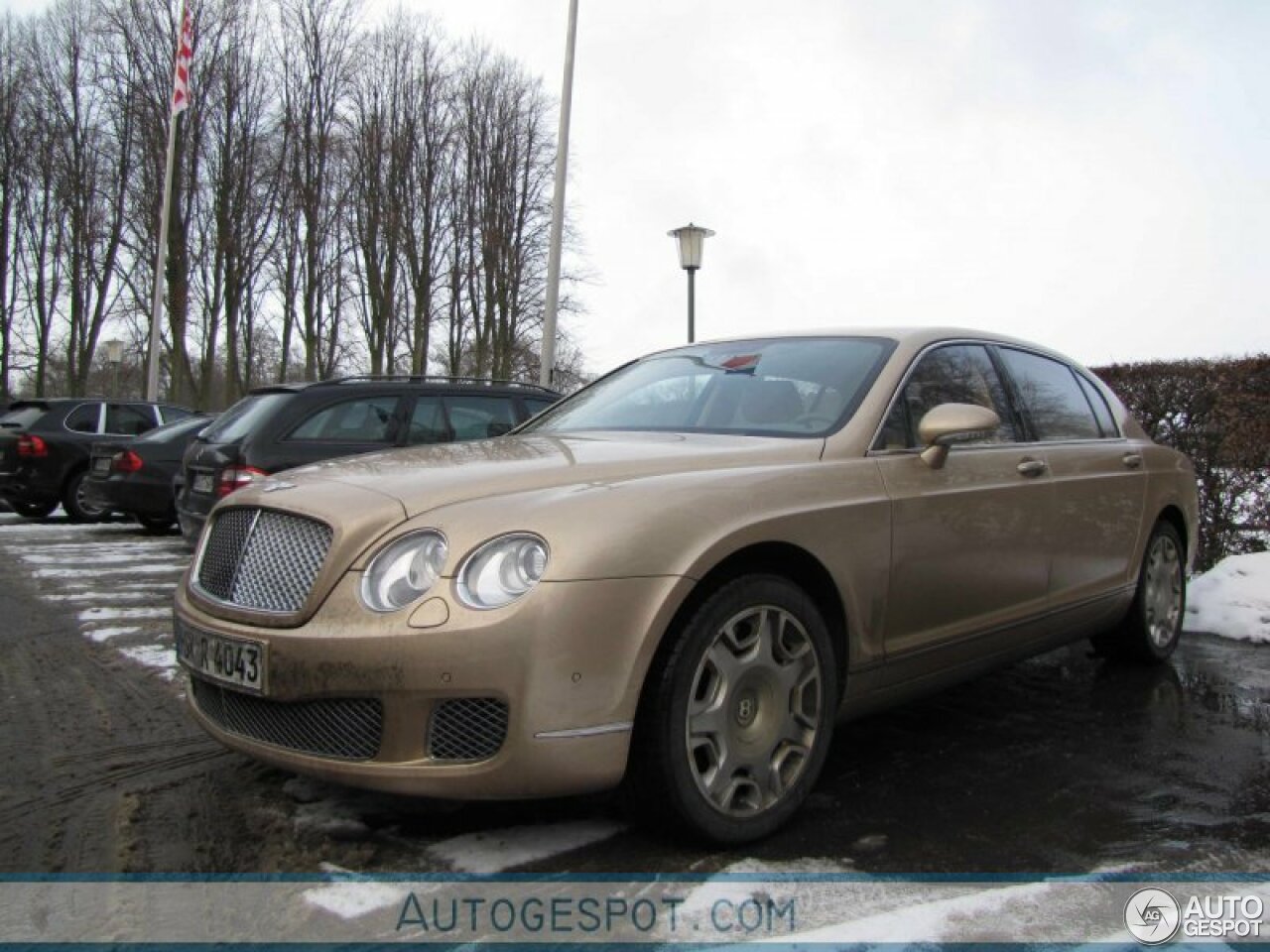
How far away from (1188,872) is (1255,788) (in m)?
0.86

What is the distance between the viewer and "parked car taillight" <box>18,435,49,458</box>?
12.0 meters

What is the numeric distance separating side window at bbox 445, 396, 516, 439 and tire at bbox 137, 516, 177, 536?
4.73 m

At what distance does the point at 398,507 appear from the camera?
262 cm

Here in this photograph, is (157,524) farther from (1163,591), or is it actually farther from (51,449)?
(1163,591)

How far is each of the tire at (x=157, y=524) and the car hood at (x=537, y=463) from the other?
28.5ft

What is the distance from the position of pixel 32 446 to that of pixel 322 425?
683cm

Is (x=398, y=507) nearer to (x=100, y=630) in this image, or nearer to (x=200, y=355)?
(x=100, y=630)

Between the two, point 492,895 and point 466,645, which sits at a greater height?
point 466,645

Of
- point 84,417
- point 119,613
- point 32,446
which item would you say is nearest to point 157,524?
point 32,446

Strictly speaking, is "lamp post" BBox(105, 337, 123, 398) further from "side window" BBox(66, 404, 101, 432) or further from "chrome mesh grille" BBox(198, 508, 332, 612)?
"chrome mesh grille" BBox(198, 508, 332, 612)

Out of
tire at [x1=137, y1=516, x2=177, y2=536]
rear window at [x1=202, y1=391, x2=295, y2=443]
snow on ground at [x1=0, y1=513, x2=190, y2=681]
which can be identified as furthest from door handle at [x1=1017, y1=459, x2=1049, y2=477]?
tire at [x1=137, y1=516, x2=177, y2=536]

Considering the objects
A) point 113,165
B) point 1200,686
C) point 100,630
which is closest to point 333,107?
point 113,165

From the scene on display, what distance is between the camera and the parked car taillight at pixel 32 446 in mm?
12000

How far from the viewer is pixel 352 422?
7.47 m
